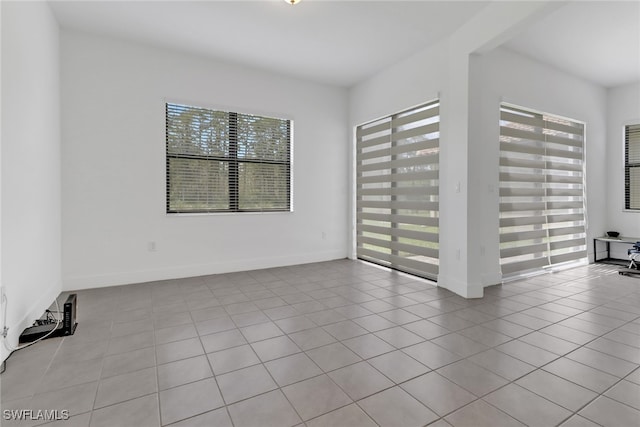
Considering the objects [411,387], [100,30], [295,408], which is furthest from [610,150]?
[100,30]

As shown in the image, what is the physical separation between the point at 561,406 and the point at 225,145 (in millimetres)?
4391

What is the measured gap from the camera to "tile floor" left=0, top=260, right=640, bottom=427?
5.27 ft

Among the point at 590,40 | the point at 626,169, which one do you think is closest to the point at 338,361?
the point at 590,40

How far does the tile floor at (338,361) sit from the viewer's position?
1.61m

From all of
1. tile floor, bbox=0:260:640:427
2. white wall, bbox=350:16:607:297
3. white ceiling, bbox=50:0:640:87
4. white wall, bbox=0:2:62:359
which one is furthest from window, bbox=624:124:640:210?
white wall, bbox=0:2:62:359

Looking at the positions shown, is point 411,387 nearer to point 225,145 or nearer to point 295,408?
point 295,408

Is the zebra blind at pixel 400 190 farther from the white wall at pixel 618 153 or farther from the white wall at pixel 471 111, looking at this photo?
the white wall at pixel 618 153

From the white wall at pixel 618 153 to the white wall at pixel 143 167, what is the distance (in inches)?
204

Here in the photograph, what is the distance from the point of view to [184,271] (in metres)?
4.30

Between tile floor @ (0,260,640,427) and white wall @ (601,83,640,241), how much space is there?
2706 millimetres

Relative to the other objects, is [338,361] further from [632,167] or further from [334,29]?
[632,167]

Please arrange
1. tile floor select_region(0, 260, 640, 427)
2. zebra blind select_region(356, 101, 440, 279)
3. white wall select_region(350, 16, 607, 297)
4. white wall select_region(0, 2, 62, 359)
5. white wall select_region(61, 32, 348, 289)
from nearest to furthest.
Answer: tile floor select_region(0, 260, 640, 427), white wall select_region(0, 2, 62, 359), white wall select_region(350, 16, 607, 297), white wall select_region(61, 32, 348, 289), zebra blind select_region(356, 101, 440, 279)

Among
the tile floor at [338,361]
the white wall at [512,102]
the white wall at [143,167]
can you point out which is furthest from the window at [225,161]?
the white wall at [512,102]

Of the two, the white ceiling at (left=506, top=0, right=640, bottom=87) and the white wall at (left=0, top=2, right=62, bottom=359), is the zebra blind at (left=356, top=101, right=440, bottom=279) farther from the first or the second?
the white wall at (left=0, top=2, right=62, bottom=359)
